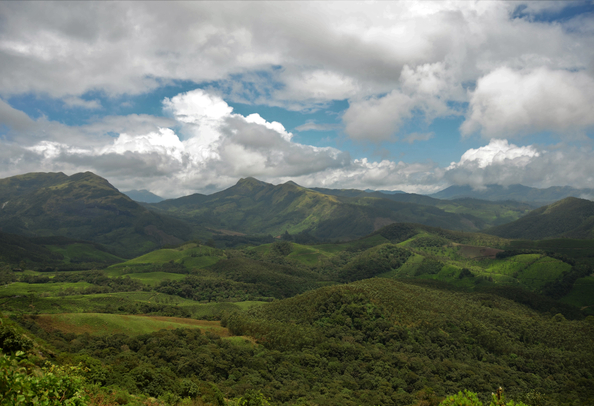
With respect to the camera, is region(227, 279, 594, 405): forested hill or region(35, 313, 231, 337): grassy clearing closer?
region(227, 279, 594, 405): forested hill

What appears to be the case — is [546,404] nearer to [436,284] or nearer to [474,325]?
[474,325]

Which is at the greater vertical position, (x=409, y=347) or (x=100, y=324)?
(x=100, y=324)

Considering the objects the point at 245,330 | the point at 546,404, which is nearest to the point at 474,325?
the point at 546,404

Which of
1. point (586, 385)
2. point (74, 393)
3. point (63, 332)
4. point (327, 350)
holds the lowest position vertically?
point (586, 385)

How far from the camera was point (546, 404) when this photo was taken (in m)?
65.1

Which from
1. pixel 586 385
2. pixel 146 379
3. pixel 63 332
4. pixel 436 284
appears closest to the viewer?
pixel 146 379

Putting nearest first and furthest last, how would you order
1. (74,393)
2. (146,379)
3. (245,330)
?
(74,393) < (146,379) < (245,330)

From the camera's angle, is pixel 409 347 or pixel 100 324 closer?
pixel 100 324

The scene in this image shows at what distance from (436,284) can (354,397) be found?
153430mm

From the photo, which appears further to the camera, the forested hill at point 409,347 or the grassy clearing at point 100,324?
the grassy clearing at point 100,324

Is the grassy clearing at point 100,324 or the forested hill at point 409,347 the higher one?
the grassy clearing at point 100,324

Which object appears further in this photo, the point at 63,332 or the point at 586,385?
the point at 586,385

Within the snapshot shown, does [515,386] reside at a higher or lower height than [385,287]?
lower

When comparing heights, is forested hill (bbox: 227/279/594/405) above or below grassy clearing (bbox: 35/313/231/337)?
below
